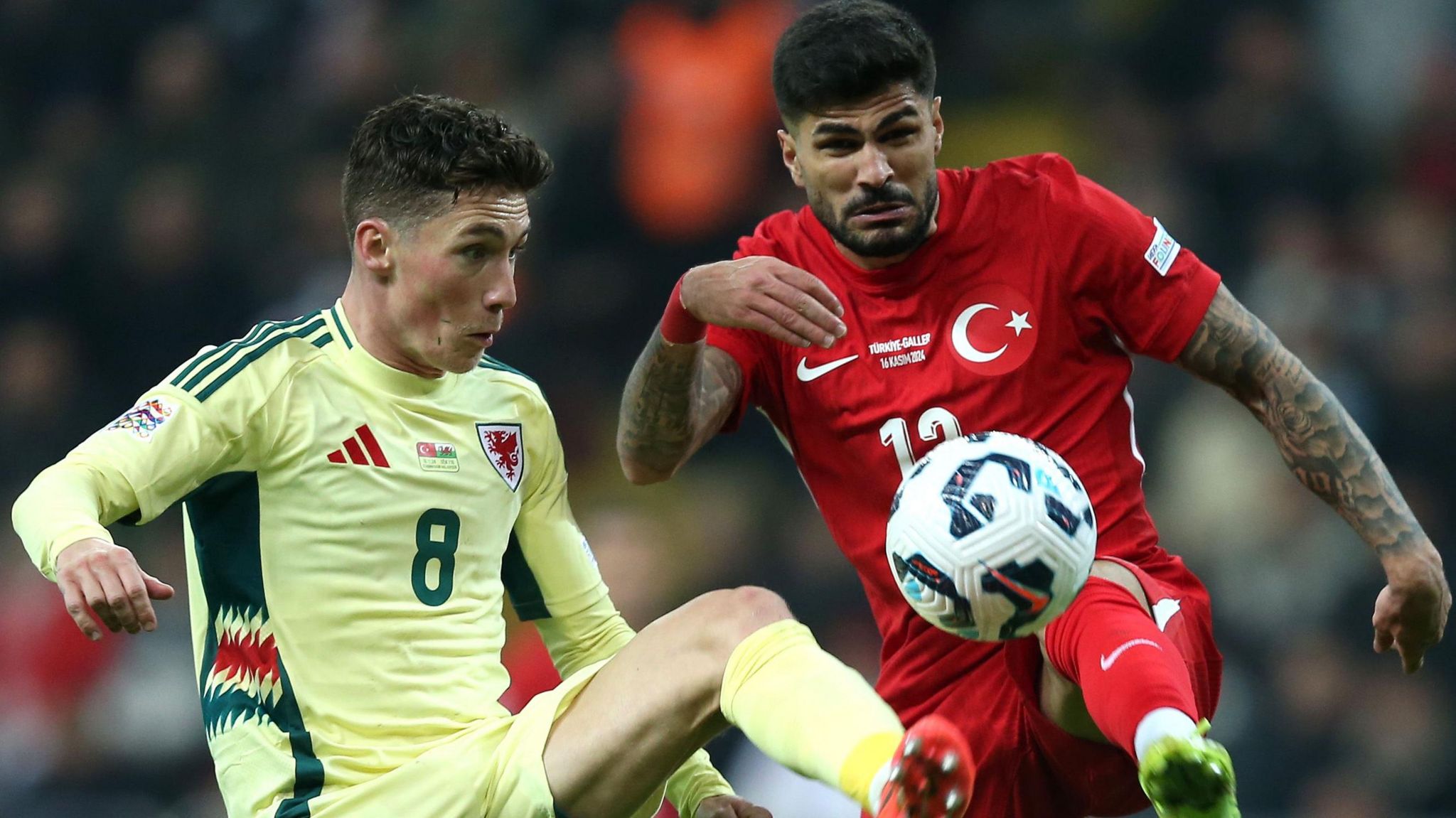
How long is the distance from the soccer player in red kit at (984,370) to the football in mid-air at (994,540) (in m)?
0.43

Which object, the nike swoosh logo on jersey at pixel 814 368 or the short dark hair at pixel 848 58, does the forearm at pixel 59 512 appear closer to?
the nike swoosh logo on jersey at pixel 814 368

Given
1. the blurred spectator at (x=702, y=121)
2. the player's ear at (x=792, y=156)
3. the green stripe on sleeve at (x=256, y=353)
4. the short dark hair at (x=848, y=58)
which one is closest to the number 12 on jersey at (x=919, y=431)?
the player's ear at (x=792, y=156)

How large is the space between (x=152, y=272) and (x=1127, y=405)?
18.7 ft

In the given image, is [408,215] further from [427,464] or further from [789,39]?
[789,39]

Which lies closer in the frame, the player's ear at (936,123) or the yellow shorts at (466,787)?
the yellow shorts at (466,787)

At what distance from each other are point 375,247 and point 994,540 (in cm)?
156

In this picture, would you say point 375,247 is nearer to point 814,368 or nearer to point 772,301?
point 772,301

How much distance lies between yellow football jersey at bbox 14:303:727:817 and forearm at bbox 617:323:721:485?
0.45 metres

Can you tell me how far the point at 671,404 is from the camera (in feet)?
14.1

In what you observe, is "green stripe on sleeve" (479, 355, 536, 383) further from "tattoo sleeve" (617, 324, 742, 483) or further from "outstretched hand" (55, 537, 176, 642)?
"outstretched hand" (55, 537, 176, 642)

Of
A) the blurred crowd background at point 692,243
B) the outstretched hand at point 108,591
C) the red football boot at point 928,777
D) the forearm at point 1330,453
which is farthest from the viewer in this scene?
the blurred crowd background at point 692,243

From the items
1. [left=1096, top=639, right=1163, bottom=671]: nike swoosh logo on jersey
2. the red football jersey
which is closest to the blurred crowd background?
the red football jersey

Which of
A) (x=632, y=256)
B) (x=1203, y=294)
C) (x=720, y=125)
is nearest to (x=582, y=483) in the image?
(x=632, y=256)

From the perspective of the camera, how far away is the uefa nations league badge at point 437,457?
13.2 ft
